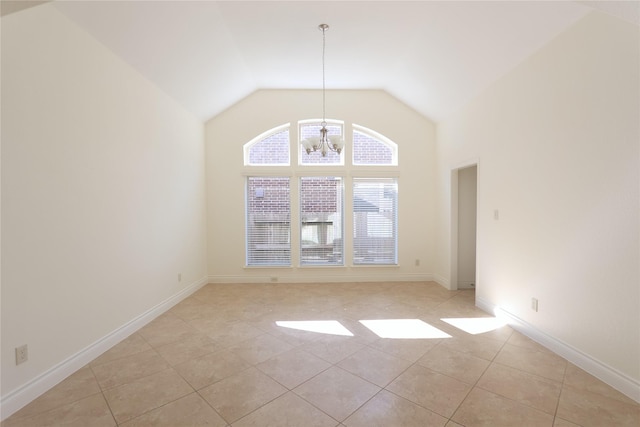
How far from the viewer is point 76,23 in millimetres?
2365

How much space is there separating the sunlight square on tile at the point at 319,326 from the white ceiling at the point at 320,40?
3.46m

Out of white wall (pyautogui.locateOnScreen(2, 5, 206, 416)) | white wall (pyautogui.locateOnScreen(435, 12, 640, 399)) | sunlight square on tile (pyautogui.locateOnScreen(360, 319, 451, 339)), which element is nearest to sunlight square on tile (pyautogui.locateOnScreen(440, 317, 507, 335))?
white wall (pyautogui.locateOnScreen(435, 12, 640, 399))

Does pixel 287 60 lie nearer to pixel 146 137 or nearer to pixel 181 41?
pixel 181 41

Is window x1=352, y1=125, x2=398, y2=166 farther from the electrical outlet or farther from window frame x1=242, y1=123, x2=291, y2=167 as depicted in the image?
the electrical outlet

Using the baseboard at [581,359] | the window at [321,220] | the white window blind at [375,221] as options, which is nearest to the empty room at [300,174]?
the baseboard at [581,359]

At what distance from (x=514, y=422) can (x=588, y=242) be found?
159 cm

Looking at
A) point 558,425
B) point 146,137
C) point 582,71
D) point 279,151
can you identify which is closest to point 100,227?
point 146,137

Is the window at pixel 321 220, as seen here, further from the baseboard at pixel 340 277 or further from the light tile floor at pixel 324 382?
the light tile floor at pixel 324 382

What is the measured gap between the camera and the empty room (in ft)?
6.31

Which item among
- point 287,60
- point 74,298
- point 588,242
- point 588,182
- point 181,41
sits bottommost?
point 74,298

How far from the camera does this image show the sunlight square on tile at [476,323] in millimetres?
3084

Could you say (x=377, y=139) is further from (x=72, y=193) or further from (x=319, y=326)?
(x=72, y=193)

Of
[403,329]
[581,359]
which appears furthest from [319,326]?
[581,359]

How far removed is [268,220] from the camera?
516 centimetres
